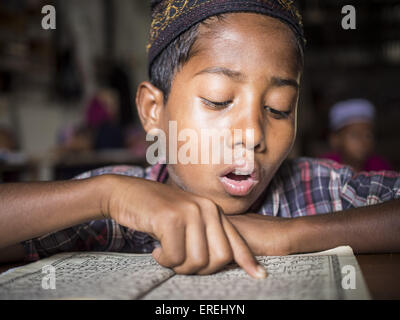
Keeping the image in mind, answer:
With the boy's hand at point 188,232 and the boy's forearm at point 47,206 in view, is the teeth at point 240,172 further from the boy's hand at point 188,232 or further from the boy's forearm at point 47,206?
the boy's forearm at point 47,206

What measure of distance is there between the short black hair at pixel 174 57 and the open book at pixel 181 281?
43cm

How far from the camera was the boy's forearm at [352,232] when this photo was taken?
0.78m

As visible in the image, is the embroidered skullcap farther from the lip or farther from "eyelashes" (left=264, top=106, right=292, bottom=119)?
the lip

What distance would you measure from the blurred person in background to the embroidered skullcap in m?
2.20

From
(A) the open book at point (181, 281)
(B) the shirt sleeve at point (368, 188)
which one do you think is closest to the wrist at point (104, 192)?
(A) the open book at point (181, 281)

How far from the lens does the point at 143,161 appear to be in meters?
3.56

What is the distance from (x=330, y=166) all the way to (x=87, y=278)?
2.69 feet

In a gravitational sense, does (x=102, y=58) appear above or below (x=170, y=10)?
above

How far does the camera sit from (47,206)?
28.7 inches

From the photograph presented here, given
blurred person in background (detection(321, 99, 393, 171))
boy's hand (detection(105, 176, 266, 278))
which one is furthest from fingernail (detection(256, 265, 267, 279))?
blurred person in background (detection(321, 99, 393, 171))

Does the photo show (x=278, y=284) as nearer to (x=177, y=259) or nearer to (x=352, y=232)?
(x=177, y=259)

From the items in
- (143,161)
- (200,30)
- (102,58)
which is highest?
(102,58)
